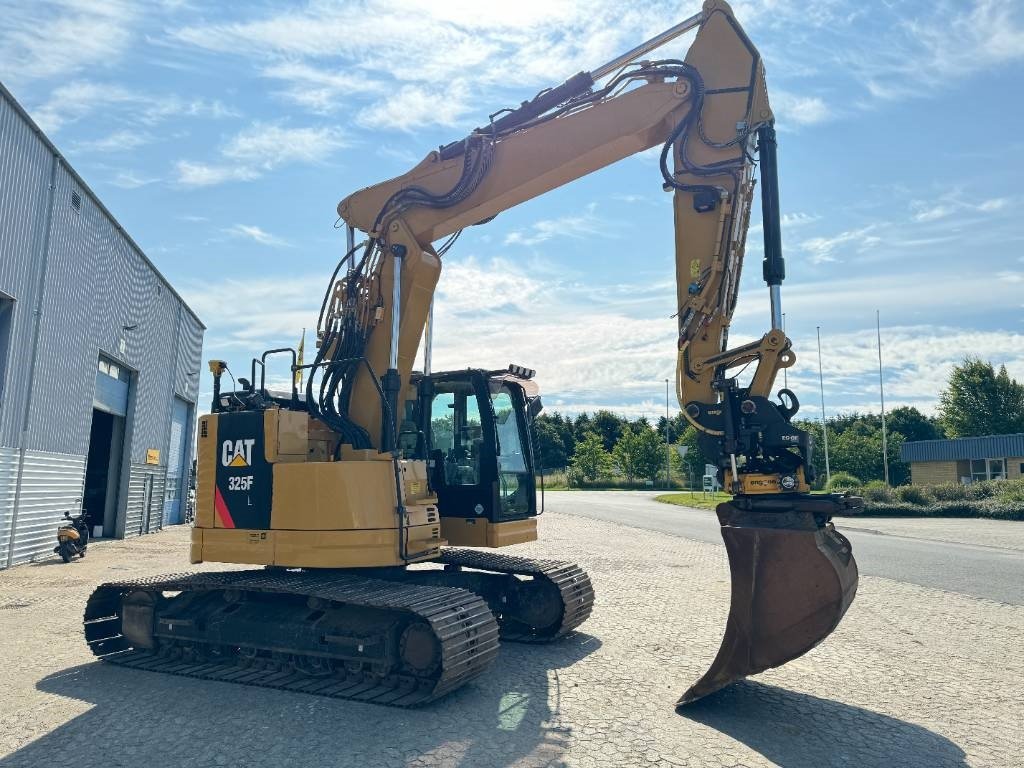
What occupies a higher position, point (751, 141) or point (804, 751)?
point (751, 141)

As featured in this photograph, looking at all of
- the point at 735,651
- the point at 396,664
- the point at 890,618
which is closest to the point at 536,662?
the point at 396,664

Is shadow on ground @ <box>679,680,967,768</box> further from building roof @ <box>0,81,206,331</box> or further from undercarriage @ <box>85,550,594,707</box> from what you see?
building roof @ <box>0,81,206,331</box>

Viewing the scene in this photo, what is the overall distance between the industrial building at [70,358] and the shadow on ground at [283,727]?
923 centimetres

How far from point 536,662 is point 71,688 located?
4.02 metres

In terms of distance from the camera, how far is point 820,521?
573 cm

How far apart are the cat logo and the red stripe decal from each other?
30cm

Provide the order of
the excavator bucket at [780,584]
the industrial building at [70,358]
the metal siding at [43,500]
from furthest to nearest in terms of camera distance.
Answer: the metal siding at [43,500]
the industrial building at [70,358]
the excavator bucket at [780,584]

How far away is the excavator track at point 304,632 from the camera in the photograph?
612 cm

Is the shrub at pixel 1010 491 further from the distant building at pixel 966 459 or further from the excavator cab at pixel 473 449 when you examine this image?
the excavator cab at pixel 473 449

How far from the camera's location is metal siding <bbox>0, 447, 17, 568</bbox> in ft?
45.0

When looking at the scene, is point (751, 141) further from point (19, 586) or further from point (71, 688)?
point (19, 586)

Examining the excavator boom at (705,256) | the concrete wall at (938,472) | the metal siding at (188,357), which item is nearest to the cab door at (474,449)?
the excavator boom at (705,256)

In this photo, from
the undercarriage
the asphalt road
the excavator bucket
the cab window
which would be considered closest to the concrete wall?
the asphalt road

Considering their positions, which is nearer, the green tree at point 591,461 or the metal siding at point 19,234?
the metal siding at point 19,234
